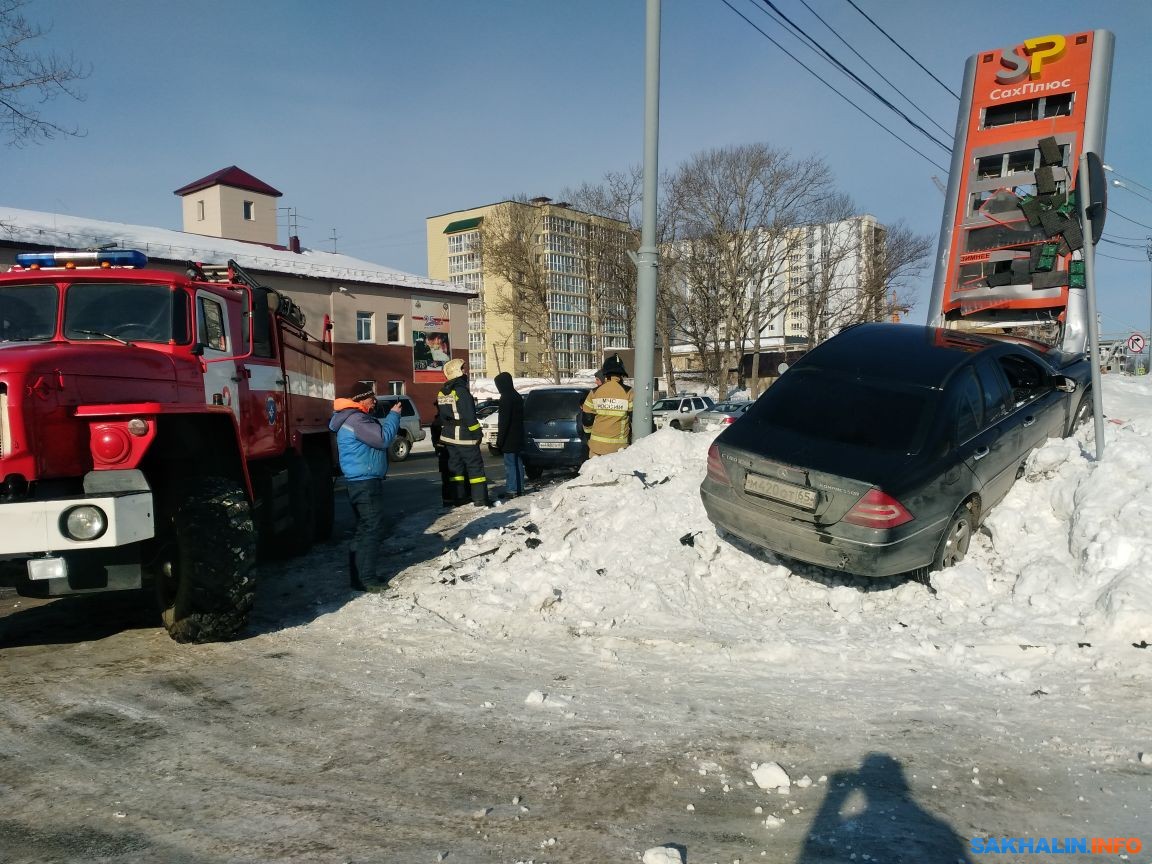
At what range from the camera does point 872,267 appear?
145 feet

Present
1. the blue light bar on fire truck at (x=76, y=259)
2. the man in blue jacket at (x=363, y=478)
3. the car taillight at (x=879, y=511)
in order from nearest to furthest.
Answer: the car taillight at (x=879, y=511), the blue light bar on fire truck at (x=76, y=259), the man in blue jacket at (x=363, y=478)

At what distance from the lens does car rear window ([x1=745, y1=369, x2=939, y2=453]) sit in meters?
5.95

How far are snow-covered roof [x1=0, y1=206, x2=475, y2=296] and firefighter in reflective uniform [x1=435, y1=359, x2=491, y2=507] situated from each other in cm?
1827

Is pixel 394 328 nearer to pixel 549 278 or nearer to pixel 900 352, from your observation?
pixel 549 278

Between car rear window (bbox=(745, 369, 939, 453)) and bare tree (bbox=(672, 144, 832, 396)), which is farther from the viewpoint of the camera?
bare tree (bbox=(672, 144, 832, 396))

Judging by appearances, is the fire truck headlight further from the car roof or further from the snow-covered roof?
the snow-covered roof

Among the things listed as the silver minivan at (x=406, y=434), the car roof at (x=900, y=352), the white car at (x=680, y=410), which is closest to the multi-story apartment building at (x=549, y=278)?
the white car at (x=680, y=410)

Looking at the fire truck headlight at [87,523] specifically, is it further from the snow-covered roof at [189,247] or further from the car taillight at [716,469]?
the snow-covered roof at [189,247]

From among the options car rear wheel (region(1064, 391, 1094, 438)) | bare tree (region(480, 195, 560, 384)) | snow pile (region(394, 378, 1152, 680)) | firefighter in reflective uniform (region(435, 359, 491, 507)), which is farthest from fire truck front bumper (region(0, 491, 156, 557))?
bare tree (region(480, 195, 560, 384))

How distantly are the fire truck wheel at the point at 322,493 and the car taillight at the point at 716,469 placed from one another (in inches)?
182

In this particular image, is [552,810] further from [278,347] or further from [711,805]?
[278,347]

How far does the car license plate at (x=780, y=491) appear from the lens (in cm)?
570

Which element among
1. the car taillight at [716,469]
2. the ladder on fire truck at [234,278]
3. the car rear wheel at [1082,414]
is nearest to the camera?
the car taillight at [716,469]

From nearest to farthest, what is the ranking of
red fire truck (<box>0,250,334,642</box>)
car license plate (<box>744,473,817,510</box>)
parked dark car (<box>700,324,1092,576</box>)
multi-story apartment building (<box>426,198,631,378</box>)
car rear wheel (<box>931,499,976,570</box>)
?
red fire truck (<box>0,250,334,642</box>) → parked dark car (<box>700,324,1092,576</box>) → car license plate (<box>744,473,817,510</box>) → car rear wheel (<box>931,499,976,570</box>) → multi-story apartment building (<box>426,198,631,378</box>)
